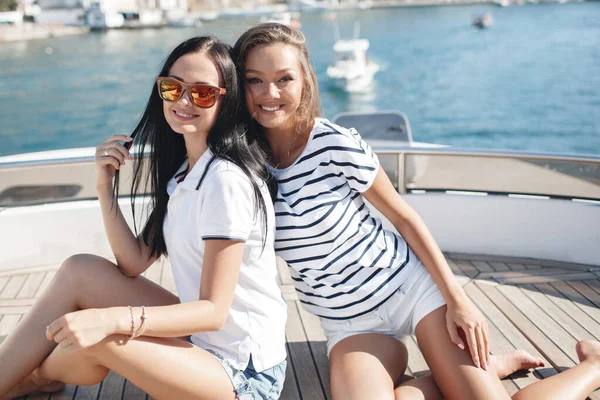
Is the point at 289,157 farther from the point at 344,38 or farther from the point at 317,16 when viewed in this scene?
the point at 317,16

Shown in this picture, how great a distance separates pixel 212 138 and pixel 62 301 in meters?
0.73

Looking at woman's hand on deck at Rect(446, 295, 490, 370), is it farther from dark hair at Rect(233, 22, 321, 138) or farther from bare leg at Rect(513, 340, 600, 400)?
dark hair at Rect(233, 22, 321, 138)

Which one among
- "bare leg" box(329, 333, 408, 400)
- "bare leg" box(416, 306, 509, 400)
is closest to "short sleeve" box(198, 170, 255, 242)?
"bare leg" box(329, 333, 408, 400)

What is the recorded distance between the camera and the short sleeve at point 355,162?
2055mm

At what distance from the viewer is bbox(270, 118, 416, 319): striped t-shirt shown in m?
2.05

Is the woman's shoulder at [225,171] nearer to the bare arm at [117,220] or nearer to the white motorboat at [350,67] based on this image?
the bare arm at [117,220]

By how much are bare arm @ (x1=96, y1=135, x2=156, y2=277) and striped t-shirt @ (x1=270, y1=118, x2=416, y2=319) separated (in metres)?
0.52

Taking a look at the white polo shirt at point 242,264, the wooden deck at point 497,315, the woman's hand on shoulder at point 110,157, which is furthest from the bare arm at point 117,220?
the wooden deck at point 497,315

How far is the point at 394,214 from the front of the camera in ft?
6.99

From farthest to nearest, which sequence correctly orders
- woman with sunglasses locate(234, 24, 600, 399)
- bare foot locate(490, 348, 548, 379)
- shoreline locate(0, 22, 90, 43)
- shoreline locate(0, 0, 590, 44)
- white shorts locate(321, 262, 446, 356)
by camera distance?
shoreline locate(0, 0, 590, 44) < shoreline locate(0, 22, 90, 43) < bare foot locate(490, 348, 548, 379) < white shorts locate(321, 262, 446, 356) < woman with sunglasses locate(234, 24, 600, 399)

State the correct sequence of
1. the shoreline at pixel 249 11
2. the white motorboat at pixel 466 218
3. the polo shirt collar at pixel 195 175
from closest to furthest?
1. the polo shirt collar at pixel 195 175
2. the white motorboat at pixel 466 218
3. the shoreline at pixel 249 11

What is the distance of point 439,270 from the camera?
210 cm

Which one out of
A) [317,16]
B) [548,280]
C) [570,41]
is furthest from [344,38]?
[548,280]

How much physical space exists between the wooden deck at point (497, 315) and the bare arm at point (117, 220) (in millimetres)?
570
